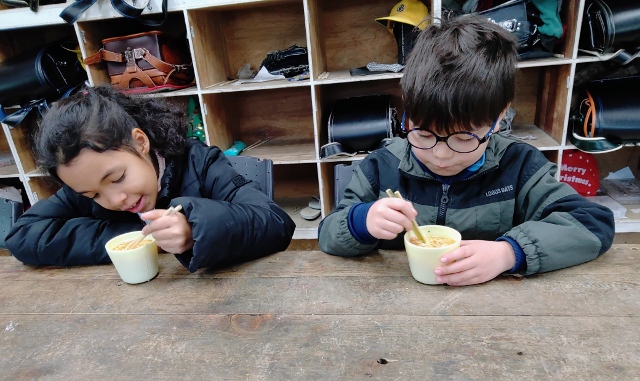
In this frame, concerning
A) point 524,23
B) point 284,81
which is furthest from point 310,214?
point 524,23

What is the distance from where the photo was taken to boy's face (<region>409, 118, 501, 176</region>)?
852mm

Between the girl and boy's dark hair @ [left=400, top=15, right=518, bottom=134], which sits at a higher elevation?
boy's dark hair @ [left=400, top=15, right=518, bottom=134]

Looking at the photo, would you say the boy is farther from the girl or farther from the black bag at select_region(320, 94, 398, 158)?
the black bag at select_region(320, 94, 398, 158)

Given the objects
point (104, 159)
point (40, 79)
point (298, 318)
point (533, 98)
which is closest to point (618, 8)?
point (533, 98)

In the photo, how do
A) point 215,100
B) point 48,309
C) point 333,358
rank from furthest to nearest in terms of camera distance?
point 215,100 → point 48,309 → point 333,358

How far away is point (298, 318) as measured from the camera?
0.67 metres

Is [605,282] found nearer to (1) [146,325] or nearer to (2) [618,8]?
(1) [146,325]

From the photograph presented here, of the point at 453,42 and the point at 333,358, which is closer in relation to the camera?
the point at 333,358

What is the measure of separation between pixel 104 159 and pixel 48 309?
33cm

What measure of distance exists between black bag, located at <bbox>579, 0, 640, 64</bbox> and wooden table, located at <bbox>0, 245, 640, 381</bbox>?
Answer: 1.40 meters

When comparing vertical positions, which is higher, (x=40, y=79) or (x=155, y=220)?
(x=40, y=79)

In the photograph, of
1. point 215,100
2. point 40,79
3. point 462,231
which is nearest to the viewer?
point 462,231

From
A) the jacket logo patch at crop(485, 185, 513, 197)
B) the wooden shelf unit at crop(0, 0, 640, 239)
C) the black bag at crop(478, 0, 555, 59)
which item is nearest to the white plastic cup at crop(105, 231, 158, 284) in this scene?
the jacket logo patch at crop(485, 185, 513, 197)

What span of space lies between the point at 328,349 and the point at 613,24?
6.47 ft
